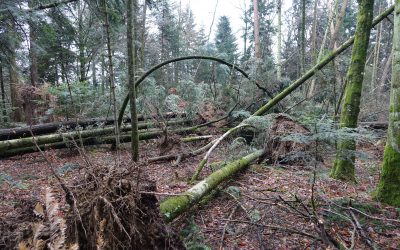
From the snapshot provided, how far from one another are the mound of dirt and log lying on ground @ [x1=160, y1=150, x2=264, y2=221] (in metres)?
0.53

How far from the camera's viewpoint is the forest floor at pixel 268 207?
343 centimetres

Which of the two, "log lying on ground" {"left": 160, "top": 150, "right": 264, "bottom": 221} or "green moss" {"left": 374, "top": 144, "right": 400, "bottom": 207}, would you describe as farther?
"green moss" {"left": 374, "top": 144, "right": 400, "bottom": 207}

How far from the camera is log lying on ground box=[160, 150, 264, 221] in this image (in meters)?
3.60

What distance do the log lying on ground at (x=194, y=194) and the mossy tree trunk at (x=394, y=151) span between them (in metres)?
2.53

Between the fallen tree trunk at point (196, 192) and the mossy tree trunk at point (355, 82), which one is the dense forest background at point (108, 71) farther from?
the mossy tree trunk at point (355, 82)

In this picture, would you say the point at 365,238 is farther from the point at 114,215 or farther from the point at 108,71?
the point at 108,71

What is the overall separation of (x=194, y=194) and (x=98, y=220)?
1930 mm

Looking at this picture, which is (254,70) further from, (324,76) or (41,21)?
(41,21)

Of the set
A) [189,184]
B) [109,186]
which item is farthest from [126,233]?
[189,184]

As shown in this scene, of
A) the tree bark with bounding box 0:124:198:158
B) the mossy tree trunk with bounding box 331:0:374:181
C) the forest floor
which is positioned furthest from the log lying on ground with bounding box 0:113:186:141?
the mossy tree trunk with bounding box 331:0:374:181

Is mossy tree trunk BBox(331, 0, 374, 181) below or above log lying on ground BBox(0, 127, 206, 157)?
above

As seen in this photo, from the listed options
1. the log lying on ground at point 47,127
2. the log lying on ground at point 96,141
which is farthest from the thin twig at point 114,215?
the log lying on ground at point 96,141

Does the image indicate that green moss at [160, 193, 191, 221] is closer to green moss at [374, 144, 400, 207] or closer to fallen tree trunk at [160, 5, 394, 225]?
fallen tree trunk at [160, 5, 394, 225]

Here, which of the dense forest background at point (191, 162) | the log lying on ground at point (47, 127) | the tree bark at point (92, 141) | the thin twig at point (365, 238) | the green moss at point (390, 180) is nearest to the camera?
the dense forest background at point (191, 162)
